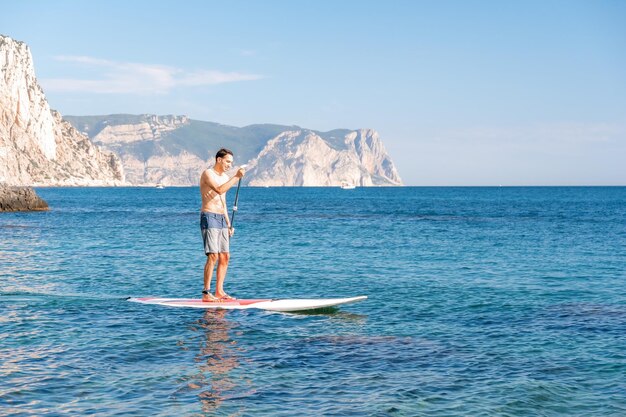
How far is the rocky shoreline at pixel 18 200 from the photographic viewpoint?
3088 inches

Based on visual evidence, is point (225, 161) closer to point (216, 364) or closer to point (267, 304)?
point (267, 304)

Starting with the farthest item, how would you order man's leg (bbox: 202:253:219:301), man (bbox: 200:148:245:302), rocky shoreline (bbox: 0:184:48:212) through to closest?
1. rocky shoreline (bbox: 0:184:48:212)
2. man's leg (bbox: 202:253:219:301)
3. man (bbox: 200:148:245:302)

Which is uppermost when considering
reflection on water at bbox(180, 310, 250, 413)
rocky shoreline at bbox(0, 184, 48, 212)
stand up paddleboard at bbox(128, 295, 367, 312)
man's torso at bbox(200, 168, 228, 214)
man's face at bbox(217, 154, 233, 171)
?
man's face at bbox(217, 154, 233, 171)

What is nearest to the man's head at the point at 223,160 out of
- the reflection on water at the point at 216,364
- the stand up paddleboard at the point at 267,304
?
the stand up paddleboard at the point at 267,304

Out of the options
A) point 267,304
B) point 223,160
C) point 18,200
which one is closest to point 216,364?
point 267,304

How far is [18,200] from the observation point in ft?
259

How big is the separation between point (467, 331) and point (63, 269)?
1766cm

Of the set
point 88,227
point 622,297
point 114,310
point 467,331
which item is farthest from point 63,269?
point 88,227

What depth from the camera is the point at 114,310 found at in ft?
57.2

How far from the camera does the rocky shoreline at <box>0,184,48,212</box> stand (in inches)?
3088

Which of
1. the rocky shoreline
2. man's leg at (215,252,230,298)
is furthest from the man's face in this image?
the rocky shoreline

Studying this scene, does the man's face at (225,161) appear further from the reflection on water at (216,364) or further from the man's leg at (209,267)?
the reflection on water at (216,364)

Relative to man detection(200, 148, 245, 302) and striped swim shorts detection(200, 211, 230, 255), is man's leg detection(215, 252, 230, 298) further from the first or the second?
striped swim shorts detection(200, 211, 230, 255)

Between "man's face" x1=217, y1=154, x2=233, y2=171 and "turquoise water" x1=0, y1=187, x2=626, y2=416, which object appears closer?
"turquoise water" x1=0, y1=187, x2=626, y2=416
